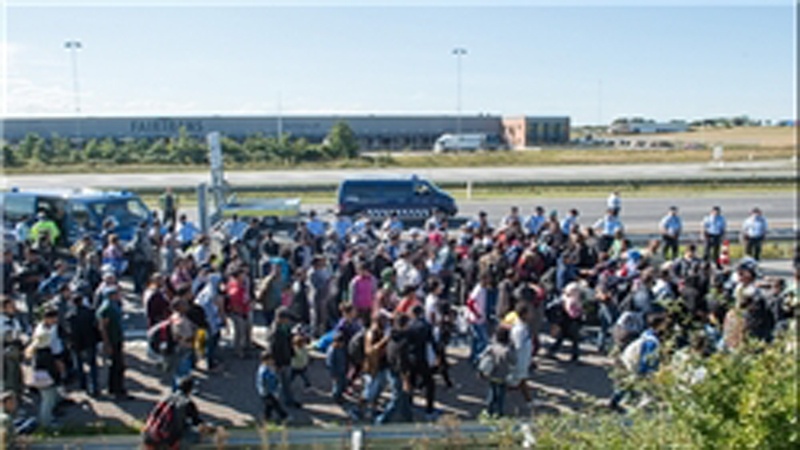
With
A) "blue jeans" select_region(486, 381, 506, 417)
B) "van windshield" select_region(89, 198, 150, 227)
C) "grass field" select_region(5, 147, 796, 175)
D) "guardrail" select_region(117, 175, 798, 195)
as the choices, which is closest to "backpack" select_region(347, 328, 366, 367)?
"blue jeans" select_region(486, 381, 506, 417)

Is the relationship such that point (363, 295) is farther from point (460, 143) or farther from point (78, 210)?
point (460, 143)

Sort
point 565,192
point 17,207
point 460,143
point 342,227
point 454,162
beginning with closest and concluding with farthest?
point 342,227 → point 17,207 → point 565,192 → point 454,162 → point 460,143

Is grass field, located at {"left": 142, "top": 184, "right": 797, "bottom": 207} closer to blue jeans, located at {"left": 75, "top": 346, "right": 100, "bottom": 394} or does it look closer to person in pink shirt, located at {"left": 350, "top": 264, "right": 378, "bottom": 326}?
person in pink shirt, located at {"left": 350, "top": 264, "right": 378, "bottom": 326}

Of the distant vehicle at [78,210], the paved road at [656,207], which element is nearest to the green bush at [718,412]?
the distant vehicle at [78,210]

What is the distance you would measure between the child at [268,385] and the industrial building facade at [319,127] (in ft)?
242

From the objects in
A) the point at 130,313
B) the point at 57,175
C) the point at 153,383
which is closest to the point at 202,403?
the point at 153,383

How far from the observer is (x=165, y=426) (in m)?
6.85

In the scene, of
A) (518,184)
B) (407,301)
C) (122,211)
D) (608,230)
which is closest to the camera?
(407,301)

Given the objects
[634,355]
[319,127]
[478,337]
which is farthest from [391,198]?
[319,127]

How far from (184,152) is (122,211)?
44103 millimetres

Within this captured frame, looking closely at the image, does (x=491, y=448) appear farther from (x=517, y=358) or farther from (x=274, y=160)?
(x=274, y=160)

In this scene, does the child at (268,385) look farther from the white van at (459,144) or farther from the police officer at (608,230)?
A: the white van at (459,144)

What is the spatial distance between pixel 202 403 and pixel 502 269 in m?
5.25

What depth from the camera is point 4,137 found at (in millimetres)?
77375
